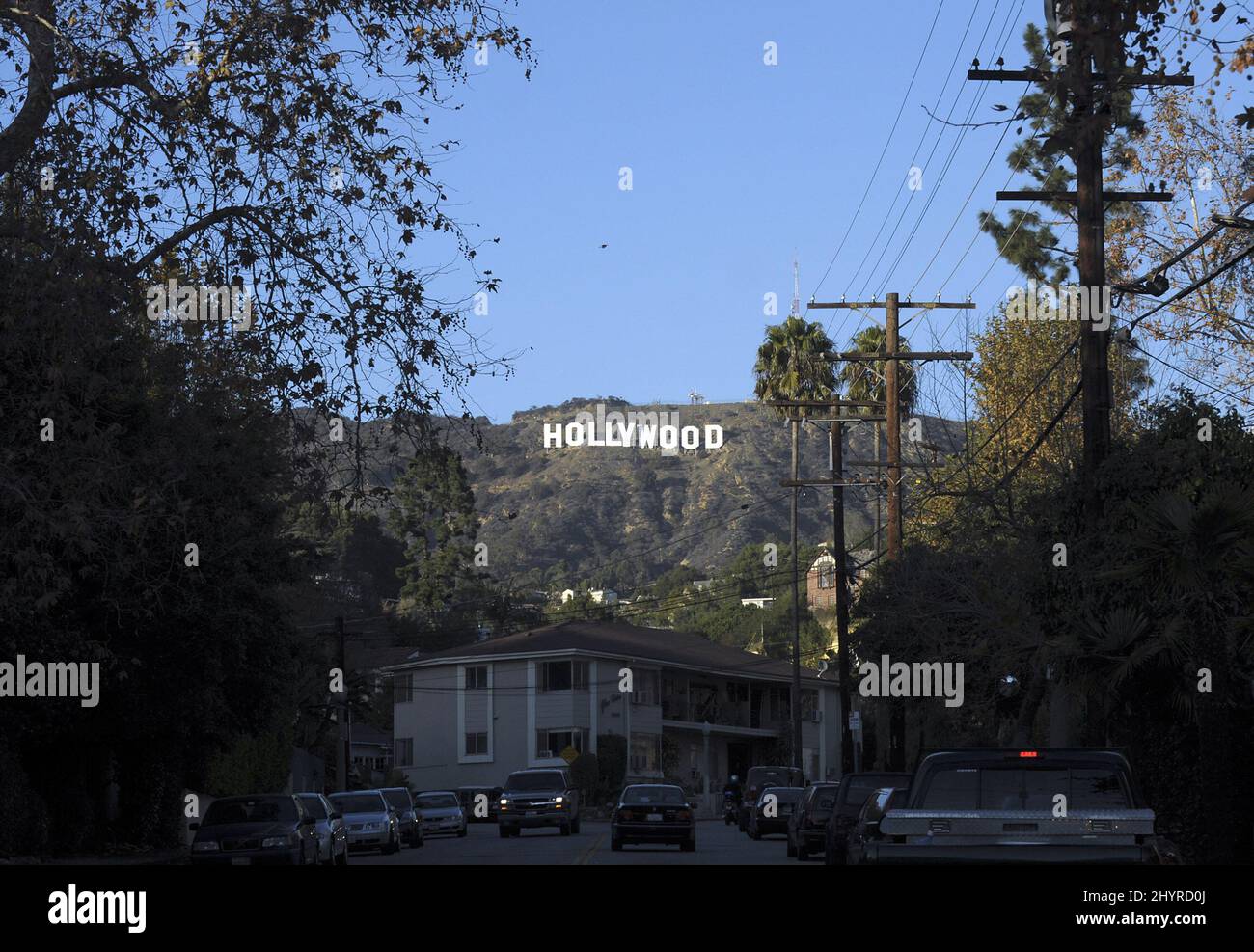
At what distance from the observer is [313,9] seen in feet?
57.1

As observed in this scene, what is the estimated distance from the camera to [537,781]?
151 ft

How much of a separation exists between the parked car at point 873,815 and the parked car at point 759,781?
27.5 meters

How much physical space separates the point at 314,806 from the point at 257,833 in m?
3.15

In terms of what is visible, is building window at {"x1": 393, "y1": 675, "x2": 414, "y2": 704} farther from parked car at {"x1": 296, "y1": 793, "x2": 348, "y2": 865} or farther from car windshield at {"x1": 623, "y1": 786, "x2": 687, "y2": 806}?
parked car at {"x1": 296, "y1": 793, "x2": 348, "y2": 865}

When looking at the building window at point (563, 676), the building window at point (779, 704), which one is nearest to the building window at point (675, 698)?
the building window at point (563, 676)

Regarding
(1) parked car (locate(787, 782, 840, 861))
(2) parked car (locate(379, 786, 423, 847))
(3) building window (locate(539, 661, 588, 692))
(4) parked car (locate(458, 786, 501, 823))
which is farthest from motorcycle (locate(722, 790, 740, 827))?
(1) parked car (locate(787, 782, 840, 861))

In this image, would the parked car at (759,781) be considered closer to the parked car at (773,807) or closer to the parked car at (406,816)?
the parked car at (773,807)

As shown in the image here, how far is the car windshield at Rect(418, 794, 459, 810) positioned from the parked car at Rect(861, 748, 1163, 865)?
3681cm

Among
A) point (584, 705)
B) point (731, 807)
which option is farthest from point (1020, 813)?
point (584, 705)

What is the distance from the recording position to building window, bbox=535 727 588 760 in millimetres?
71438

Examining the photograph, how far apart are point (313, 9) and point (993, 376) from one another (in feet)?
122
